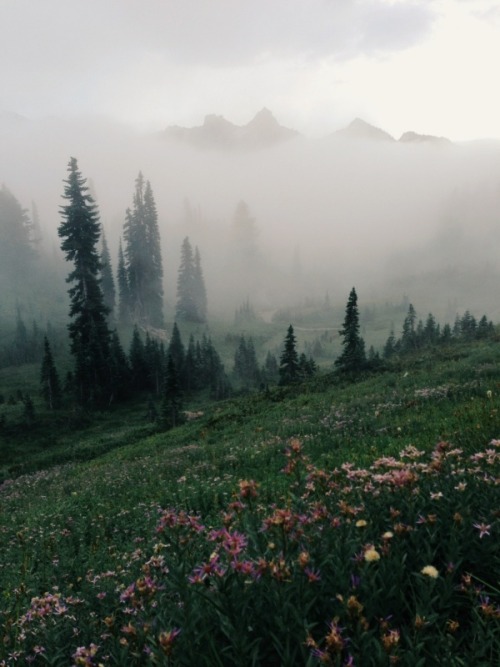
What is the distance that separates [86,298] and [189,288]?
220ft

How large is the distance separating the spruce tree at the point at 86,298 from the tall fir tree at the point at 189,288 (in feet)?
209

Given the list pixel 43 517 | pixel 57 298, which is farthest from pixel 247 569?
pixel 57 298

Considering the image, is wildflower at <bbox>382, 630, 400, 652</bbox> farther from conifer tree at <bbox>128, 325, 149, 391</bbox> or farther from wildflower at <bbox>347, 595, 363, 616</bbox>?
conifer tree at <bbox>128, 325, 149, 391</bbox>

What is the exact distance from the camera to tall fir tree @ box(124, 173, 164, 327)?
91125 mm

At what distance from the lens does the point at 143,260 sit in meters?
90.8

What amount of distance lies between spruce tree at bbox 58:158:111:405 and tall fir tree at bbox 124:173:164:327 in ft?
141

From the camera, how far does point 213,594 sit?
2.16 m

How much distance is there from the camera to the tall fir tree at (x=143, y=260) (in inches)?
3588

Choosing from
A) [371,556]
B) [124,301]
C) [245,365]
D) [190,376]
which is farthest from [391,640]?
A: [124,301]

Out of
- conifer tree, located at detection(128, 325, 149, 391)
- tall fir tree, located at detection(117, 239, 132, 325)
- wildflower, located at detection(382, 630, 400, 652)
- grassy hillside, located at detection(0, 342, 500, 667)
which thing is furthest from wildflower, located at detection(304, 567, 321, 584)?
tall fir tree, located at detection(117, 239, 132, 325)

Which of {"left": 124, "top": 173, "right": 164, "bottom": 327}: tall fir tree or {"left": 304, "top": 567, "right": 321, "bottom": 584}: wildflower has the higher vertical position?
{"left": 124, "top": 173, "right": 164, "bottom": 327}: tall fir tree

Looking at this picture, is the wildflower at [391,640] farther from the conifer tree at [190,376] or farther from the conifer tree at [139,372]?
the conifer tree at [190,376]

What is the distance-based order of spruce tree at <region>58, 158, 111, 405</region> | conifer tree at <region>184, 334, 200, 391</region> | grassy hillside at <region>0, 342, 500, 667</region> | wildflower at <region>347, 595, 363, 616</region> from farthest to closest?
conifer tree at <region>184, 334, 200, 391</region>, spruce tree at <region>58, 158, 111, 405</region>, grassy hillside at <region>0, 342, 500, 667</region>, wildflower at <region>347, 595, 363, 616</region>

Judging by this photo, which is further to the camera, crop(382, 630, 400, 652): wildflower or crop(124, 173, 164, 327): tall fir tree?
crop(124, 173, 164, 327): tall fir tree
